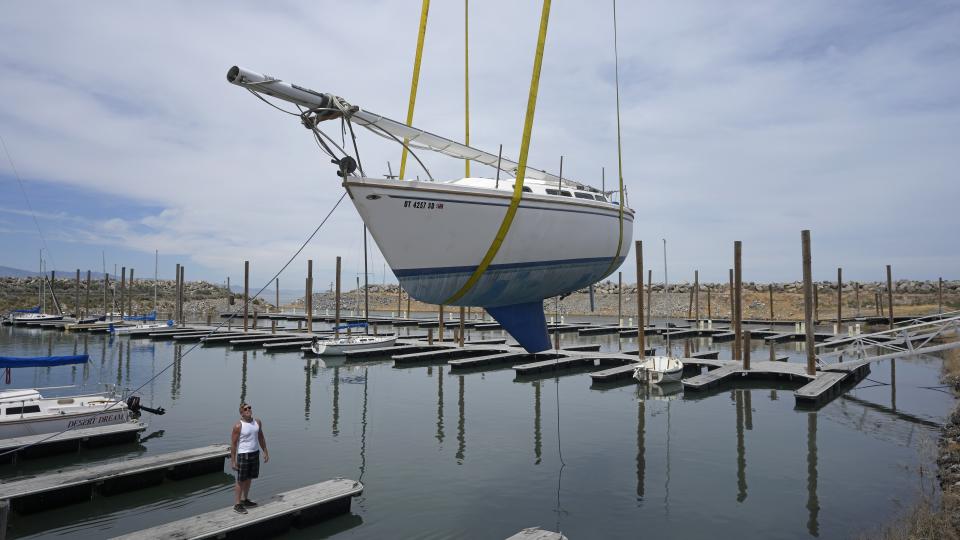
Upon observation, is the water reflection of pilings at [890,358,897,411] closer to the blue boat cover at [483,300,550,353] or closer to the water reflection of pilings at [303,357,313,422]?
the water reflection of pilings at [303,357,313,422]

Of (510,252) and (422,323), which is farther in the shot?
(422,323)

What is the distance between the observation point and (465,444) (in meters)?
19.8

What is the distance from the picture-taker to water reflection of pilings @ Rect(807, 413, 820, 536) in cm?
1324

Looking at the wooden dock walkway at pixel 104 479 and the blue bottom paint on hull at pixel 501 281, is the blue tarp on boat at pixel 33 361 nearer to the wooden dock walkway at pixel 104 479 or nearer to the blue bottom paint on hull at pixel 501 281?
the wooden dock walkway at pixel 104 479

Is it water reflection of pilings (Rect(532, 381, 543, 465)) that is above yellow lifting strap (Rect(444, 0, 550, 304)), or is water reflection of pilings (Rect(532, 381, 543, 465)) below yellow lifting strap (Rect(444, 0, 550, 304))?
below

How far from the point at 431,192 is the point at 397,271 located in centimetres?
84

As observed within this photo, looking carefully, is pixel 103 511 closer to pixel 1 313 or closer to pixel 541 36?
pixel 541 36

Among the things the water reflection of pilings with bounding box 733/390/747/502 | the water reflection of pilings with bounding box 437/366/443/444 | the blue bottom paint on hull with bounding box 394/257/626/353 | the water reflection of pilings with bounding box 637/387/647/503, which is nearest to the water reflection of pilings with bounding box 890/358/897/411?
the water reflection of pilings with bounding box 733/390/747/502

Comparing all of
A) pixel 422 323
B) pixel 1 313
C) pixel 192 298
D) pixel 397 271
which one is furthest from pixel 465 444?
pixel 192 298

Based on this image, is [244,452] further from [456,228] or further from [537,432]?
[537,432]

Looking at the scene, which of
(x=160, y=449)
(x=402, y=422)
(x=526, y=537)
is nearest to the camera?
(x=526, y=537)

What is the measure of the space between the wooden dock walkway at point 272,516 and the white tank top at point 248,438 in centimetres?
138

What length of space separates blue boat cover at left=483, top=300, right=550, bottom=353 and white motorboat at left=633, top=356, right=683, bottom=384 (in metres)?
25.1

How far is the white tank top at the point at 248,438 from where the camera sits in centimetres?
1227
